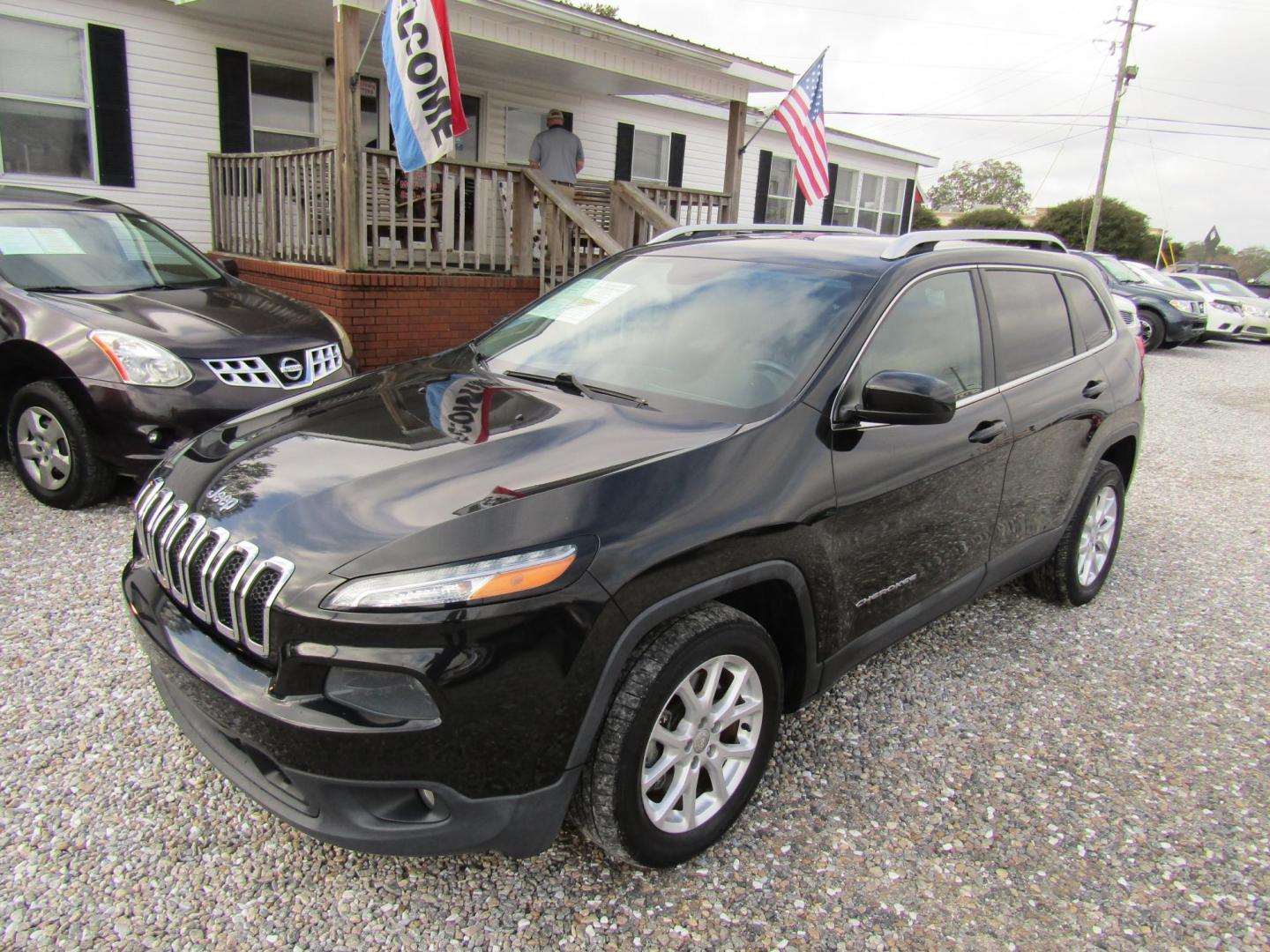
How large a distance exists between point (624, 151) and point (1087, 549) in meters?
11.1

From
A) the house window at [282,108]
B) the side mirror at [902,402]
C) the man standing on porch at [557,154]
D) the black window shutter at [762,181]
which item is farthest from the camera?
the black window shutter at [762,181]

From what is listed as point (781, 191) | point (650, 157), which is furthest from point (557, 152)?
point (781, 191)

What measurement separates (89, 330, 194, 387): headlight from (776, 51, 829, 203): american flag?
7.80 meters

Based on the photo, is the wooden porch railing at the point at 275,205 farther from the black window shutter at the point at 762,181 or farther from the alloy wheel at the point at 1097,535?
the black window shutter at the point at 762,181

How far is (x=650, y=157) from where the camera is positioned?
1470 cm

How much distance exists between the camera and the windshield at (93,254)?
5.13m

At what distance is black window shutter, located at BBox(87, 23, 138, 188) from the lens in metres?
8.55

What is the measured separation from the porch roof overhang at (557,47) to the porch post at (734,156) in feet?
0.57

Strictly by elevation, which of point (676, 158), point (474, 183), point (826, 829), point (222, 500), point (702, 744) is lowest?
point (826, 829)

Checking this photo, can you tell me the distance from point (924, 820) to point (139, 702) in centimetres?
265

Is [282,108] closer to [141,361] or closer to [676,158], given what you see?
[141,361]

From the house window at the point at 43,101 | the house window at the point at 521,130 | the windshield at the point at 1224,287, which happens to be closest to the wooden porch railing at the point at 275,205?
the house window at the point at 43,101

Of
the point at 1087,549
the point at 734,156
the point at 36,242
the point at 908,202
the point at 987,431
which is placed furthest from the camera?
the point at 908,202

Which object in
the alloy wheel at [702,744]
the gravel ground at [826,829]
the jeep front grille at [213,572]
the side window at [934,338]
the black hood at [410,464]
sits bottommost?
the gravel ground at [826,829]
